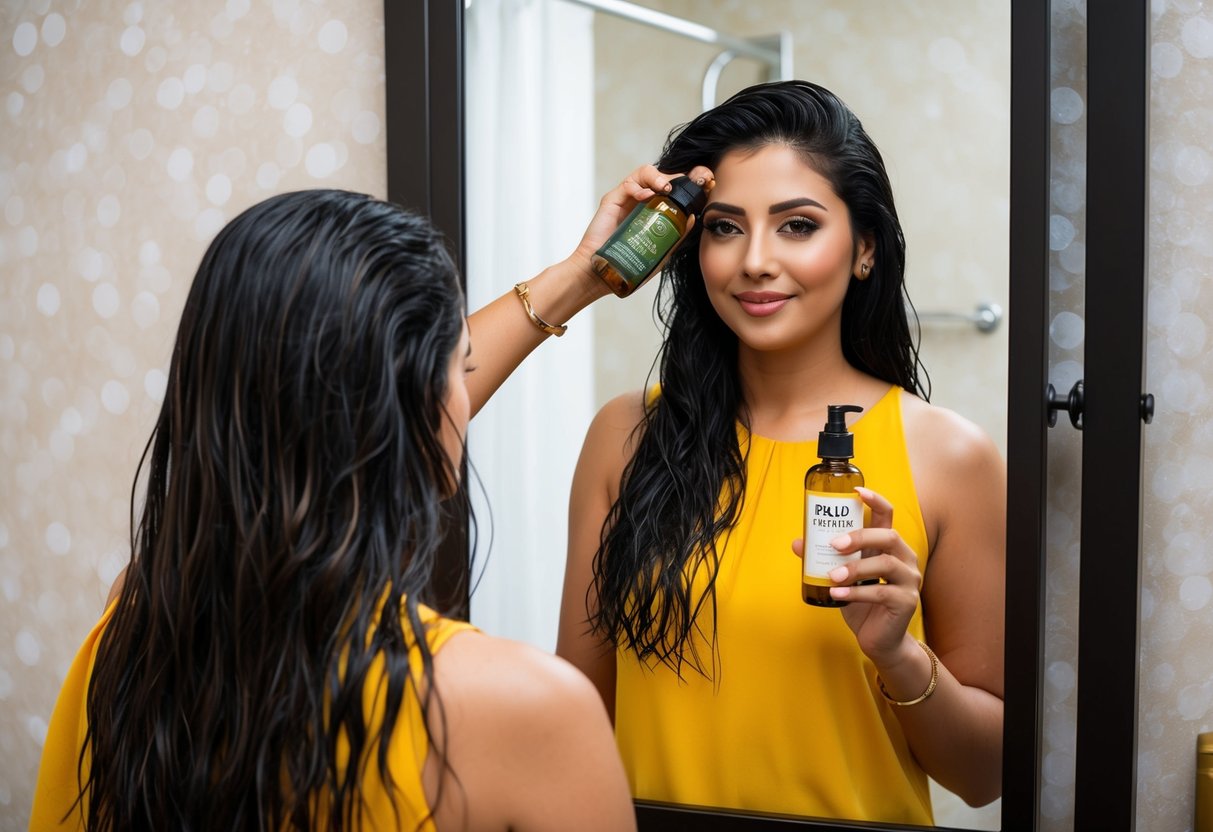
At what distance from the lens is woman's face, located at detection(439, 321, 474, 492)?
0.67 meters

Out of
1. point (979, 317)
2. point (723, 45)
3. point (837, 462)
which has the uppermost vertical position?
point (723, 45)

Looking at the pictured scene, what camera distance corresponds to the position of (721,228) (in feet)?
3.44

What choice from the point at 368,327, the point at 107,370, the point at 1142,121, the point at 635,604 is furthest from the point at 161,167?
the point at 1142,121

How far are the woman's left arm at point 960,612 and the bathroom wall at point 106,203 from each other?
2.40 feet

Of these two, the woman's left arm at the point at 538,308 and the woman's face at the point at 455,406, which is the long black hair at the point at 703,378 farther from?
the woman's face at the point at 455,406

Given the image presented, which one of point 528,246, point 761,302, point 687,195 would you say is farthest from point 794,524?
point 528,246

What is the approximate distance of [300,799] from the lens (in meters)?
0.61

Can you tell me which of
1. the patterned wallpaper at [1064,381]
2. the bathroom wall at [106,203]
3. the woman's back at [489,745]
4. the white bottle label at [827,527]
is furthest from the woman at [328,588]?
the bathroom wall at [106,203]

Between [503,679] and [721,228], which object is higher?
[721,228]

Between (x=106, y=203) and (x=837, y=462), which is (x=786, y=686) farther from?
(x=106, y=203)

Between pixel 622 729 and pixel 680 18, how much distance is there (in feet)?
2.29

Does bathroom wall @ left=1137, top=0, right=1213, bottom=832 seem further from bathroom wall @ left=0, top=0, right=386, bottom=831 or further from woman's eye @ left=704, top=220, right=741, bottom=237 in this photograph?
bathroom wall @ left=0, top=0, right=386, bottom=831

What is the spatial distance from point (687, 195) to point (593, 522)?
35 cm

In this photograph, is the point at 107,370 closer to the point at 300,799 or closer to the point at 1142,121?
the point at 300,799
